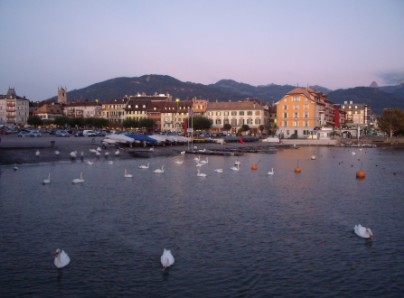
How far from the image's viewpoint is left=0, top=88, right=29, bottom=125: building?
169875 mm

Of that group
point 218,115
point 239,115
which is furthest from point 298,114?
point 218,115

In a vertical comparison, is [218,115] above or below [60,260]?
above

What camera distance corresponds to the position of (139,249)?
51.5 ft

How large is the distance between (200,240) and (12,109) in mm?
168752

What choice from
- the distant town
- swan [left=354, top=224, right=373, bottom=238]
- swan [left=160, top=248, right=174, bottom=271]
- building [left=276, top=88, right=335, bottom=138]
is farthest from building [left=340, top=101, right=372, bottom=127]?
swan [left=160, top=248, right=174, bottom=271]

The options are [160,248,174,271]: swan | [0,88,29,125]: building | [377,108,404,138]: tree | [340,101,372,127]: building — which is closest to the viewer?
[160,248,174,271]: swan

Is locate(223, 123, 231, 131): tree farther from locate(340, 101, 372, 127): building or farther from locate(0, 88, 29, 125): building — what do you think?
locate(0, 88, 29, 125): building

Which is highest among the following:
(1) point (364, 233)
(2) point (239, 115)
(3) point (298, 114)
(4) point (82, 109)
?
(4) point (82, 109)

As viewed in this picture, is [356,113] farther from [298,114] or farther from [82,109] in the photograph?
[82,109]

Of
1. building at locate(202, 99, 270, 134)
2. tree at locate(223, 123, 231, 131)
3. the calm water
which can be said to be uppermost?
building at locate(202, 99, 270, 134)

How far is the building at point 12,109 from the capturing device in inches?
6688

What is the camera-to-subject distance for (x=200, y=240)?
16.9m

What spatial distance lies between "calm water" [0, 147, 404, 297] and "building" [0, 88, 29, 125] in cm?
15072

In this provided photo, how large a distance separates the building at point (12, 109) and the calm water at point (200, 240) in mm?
150717
